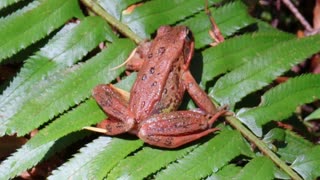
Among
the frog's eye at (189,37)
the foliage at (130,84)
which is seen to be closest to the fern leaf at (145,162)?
the foliage at (130,84)

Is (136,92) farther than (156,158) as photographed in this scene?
Yes

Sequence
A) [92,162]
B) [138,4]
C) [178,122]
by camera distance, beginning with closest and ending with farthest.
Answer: [92,162], [178,122], [138,4]

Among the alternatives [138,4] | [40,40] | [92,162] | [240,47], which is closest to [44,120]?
[92,162]

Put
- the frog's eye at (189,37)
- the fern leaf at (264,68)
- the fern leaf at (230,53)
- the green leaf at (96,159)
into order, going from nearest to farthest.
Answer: the green leaf at (96,159) → the fern leaf at (264,68) → the fern leaf at (230,53) → the frog's eye at (189,37)

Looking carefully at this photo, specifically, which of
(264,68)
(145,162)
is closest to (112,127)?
(145,162)

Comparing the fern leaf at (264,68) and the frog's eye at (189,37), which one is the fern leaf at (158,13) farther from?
the fern leaf at (264,68)

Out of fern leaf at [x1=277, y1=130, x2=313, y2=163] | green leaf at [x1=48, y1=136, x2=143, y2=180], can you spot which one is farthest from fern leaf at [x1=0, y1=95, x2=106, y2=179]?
fern leaf at [x1=277, y1=130, x2=313, y2=163]

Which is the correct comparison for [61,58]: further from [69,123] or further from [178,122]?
[178,122]

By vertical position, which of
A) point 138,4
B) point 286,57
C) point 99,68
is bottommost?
point 286,57

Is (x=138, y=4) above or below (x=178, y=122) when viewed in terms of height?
above
